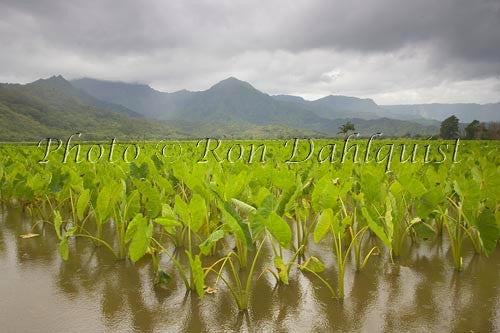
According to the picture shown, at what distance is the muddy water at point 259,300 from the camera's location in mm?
1801

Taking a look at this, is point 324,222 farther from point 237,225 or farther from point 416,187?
point 416,187

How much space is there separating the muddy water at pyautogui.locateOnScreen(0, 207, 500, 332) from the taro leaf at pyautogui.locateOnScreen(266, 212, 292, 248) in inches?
18.4

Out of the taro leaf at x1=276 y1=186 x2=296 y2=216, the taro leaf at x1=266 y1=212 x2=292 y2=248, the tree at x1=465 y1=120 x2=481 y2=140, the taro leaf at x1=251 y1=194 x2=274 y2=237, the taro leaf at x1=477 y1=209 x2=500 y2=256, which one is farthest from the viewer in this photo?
the tree at x1=465 y1=120 x2=481 y2=140

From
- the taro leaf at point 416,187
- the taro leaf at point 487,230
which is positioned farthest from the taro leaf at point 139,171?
the taro leaf at point 487,230

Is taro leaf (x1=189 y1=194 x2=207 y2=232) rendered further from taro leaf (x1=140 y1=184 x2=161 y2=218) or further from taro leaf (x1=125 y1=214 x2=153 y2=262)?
taro leaf (x1=140 y1=184 x2=161 y2=218)

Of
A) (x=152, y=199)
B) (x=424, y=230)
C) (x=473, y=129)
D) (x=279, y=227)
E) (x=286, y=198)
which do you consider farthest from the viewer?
(x=473, y=129)

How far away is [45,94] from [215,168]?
225 metres

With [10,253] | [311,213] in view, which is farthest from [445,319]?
[10,253]

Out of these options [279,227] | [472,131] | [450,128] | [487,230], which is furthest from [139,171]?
[450,128]

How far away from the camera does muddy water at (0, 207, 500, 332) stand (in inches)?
70.9

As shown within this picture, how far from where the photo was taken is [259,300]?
2.08 meters

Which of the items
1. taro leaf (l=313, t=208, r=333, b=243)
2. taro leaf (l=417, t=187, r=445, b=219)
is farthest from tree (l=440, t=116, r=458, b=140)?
taro leaf (l=313, t=208, r=333, b=243)

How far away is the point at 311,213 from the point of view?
176 inches

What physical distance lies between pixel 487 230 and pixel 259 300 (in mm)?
1758
